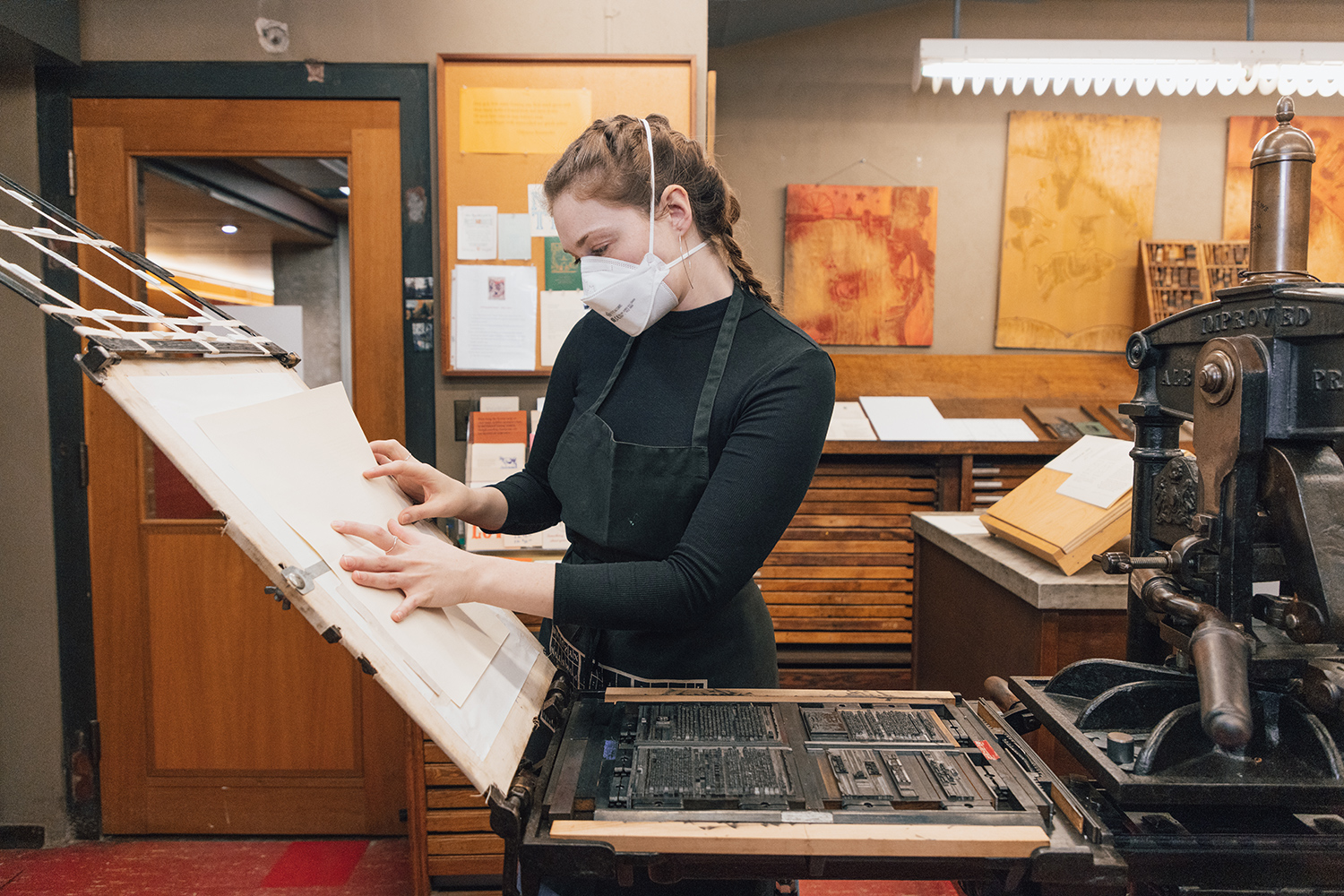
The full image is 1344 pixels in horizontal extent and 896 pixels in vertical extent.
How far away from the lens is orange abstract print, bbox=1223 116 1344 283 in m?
4.08

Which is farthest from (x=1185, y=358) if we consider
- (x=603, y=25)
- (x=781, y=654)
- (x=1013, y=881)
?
(x=781, y=654)

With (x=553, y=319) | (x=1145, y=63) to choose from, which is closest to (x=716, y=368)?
(x=553, y=319)

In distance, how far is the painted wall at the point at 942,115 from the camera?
161 inches

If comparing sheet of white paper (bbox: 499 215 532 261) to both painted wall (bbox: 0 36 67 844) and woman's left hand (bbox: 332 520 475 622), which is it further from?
woman's left hand (bbox: 332 520 475 622)

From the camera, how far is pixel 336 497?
3.34ft

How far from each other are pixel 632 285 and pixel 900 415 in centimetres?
250

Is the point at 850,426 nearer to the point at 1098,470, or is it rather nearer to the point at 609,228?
the point at 1098,470

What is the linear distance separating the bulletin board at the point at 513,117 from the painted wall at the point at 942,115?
166 cm

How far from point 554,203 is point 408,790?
5.60 ft

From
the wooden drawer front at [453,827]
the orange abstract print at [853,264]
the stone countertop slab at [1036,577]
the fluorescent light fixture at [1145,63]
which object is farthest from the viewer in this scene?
the orange abstract print at [853,264]

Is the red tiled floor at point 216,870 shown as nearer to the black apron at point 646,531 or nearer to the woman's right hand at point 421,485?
the black apron at point 646,531

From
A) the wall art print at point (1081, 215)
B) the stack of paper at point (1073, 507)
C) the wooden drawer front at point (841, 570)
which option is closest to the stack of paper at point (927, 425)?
the wooden drawer front at point (841, 570)

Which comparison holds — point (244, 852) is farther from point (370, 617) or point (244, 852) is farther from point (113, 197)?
point (370, 617)

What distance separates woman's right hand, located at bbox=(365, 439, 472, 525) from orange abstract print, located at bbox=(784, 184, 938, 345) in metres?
3.01
